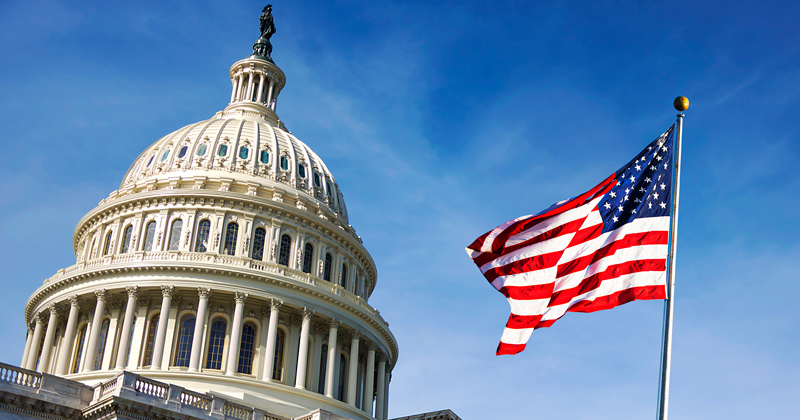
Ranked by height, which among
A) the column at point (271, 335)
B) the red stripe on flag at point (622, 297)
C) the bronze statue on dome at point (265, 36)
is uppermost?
the bronze statue on dome at point (265, 36)

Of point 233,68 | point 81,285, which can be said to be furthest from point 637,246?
point 233,68

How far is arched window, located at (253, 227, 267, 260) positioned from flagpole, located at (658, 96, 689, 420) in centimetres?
4225

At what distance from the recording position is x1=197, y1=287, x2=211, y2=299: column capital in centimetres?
5174

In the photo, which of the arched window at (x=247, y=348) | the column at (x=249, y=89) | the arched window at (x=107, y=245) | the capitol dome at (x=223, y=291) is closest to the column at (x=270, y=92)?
the column at (x=249, y=89)

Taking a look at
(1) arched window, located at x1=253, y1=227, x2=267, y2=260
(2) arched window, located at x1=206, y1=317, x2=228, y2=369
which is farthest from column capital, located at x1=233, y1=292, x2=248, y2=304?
(1) arched window, located at x1=253, y1=227, x2=267, y2=260

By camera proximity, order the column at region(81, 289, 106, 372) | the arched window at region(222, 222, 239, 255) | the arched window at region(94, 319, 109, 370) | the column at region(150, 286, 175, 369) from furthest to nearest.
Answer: the arched window at region(222, 222, 239, 255)
the arched window at region(94, 319, 109, 370)
the column at region(81, 289, 106, 372)
the column at region(150, 286, 175, 369)

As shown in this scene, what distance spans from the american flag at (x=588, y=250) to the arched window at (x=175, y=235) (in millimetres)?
40236

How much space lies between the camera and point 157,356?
49.8 m

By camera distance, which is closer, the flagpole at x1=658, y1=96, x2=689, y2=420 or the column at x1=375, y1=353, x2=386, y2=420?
the flagpole at x1=658, y1=96, x2=689, y2=420

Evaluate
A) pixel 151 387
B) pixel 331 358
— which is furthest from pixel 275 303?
pixel 151 387

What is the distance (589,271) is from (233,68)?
204 ft

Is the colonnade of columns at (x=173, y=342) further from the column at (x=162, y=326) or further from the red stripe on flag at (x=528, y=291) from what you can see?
the red stripe on flag at (x=528, y=291)

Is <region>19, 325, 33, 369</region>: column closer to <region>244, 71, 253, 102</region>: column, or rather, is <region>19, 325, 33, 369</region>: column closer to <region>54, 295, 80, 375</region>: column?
<region>54, 295, 80, 375</region>: column

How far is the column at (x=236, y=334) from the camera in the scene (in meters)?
50.1
